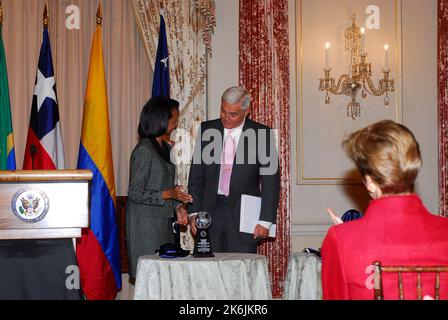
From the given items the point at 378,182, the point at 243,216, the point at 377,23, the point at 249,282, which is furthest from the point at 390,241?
the point at 377,23

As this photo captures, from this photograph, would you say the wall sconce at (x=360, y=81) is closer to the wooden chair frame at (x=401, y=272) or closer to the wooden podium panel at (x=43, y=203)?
the wooden podium panel at (x=43, y=203)

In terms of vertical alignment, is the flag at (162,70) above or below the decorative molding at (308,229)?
above

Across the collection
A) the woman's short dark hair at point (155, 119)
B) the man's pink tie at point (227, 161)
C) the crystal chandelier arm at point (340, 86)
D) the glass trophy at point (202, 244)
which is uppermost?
the crystal chandelier arm at point (340, 86)

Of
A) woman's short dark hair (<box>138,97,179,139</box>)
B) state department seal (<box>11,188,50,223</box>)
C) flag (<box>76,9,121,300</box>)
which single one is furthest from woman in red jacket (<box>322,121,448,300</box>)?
flag (<box>76,9,121,300</box>)

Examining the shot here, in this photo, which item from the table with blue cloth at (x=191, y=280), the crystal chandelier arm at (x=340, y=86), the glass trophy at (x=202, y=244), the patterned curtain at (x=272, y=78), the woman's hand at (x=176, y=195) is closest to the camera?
the table with blue cloth at (x=191, y=280)

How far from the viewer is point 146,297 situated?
11.7 feet

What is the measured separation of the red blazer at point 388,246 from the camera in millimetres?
2053

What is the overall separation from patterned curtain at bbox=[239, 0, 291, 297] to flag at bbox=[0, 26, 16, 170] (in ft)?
7.48

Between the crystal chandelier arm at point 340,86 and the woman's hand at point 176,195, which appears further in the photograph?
the crystal chandelier arm at point 340,86

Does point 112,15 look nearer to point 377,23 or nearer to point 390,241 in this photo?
point 377,23

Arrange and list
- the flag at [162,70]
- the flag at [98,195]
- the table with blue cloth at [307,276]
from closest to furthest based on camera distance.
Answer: the table with blue cloth at [307,276] < the flag at [98,195] < the flag at [162,70]

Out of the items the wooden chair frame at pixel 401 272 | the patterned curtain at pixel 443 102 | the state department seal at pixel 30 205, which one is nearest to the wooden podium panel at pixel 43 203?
the state department seal at pixel 30 205

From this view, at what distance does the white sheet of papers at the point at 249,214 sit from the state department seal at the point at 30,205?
61.0 inches

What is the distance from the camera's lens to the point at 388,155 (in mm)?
2010
